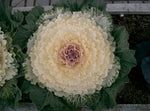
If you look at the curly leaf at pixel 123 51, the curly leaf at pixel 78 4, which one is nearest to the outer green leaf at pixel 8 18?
the curly leaf at pixel 78 4

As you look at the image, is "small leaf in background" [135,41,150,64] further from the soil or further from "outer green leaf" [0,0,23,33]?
"outer green leaf" [0,0,23,33]

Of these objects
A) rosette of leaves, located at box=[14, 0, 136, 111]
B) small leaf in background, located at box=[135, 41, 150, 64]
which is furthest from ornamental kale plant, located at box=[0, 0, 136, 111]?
small leaf in background, located at box=[135, 41, 150, 64]

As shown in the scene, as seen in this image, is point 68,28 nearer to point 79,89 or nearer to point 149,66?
point 79,89

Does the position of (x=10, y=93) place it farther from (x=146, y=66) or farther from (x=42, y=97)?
(x=146, y=66)

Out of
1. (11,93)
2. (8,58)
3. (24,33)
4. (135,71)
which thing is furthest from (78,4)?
(135,71)

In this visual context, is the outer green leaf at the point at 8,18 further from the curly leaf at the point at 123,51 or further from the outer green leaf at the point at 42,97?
the curly leaf at the point at 123,51
